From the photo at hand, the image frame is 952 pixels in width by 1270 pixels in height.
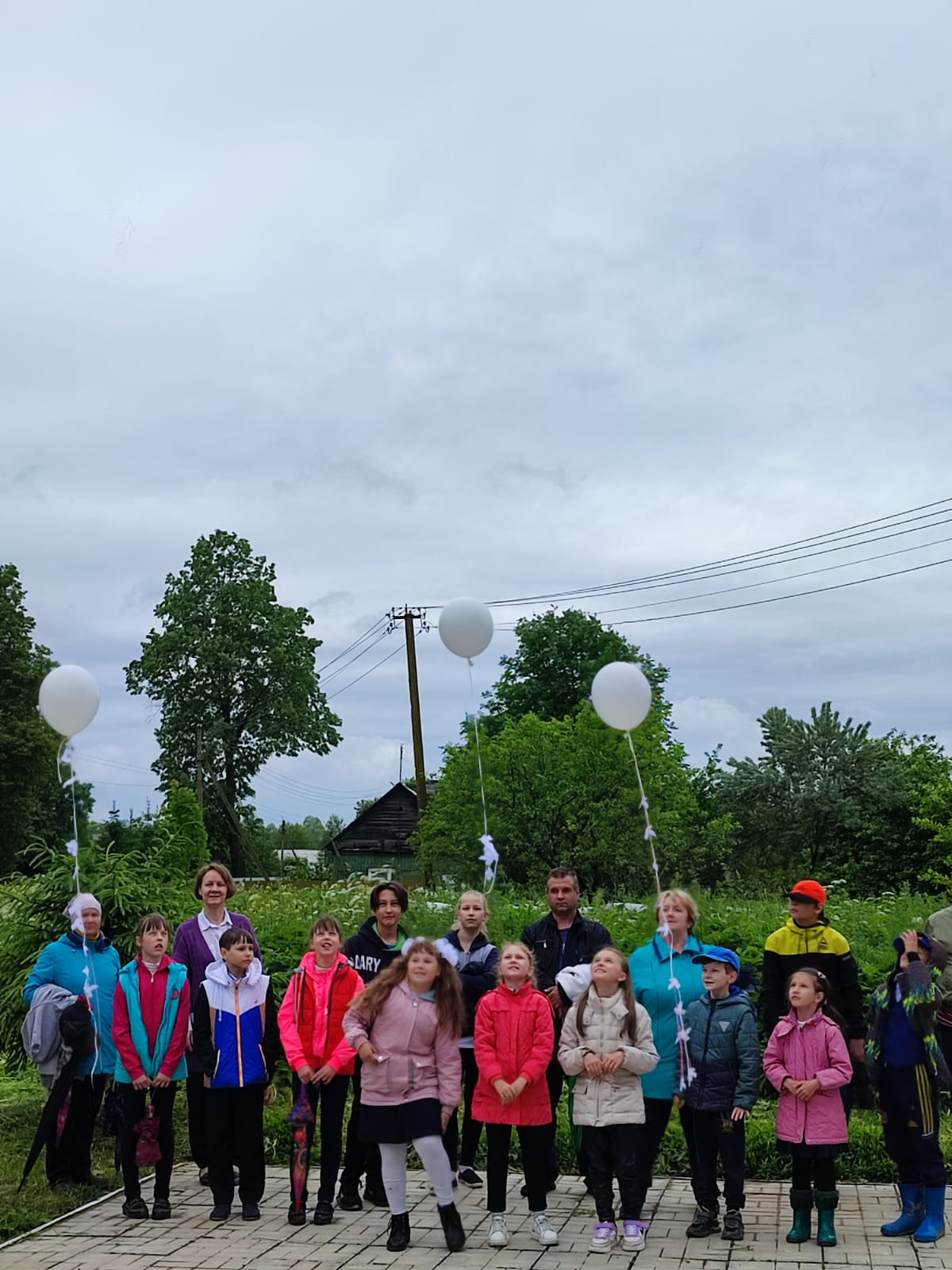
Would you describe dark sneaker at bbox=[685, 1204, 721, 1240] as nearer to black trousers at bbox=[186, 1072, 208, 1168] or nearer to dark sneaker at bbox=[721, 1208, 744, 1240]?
dark sneaker at bbox=[721, 1208, 744, 1240]

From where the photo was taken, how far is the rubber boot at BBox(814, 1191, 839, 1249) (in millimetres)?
6145

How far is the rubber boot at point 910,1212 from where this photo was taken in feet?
20.7

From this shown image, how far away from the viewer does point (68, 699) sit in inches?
325

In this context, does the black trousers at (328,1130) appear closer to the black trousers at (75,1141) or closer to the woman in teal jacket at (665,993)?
the black trousers at (75,1141)

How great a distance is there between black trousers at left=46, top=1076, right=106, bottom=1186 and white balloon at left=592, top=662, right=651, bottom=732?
12.2 ft

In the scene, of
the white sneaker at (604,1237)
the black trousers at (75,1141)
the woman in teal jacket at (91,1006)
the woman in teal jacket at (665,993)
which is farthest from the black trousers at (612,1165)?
the black trousers at (75,1141)

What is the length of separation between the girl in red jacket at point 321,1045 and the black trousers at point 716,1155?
1806 millimetres

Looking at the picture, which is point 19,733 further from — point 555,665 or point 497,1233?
point 497,1233

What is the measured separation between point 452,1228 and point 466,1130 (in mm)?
1326

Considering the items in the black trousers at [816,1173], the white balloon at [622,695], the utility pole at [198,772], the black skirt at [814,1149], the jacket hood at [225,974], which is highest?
the utility pole at [198,772]

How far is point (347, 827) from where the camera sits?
65125 millimetres

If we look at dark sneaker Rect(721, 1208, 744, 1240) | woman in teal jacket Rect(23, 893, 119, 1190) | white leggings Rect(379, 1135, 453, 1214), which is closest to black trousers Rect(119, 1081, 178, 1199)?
woman in teal jacket Rect(23, 893, 119, 1190)

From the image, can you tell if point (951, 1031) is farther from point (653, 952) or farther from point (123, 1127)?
point (123, 1127)

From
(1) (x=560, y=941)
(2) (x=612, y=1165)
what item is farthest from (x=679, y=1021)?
(1) (x=560, y=941)
